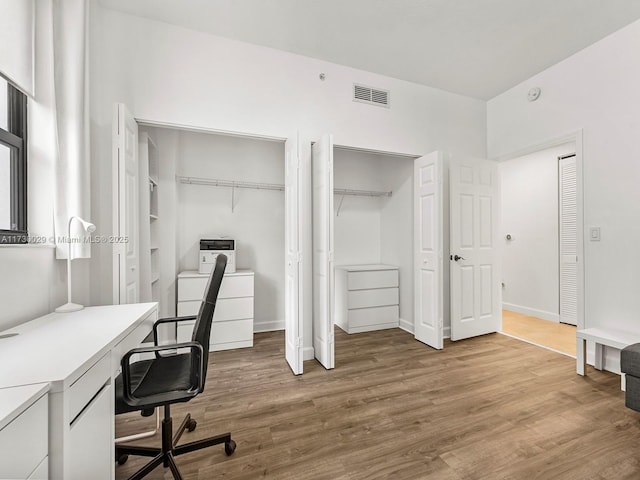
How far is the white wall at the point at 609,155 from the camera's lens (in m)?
2.38

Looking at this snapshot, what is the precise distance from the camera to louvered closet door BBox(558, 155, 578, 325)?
12.5 ft

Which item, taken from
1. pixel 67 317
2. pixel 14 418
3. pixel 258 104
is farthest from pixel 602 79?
pixel 67 317

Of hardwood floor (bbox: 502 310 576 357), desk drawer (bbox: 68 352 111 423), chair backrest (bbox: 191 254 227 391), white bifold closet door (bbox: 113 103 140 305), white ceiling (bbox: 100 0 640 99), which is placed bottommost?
hardwood floor (bbox: 502 310 576 357)

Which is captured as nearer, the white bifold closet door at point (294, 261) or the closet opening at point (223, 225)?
the white bifold closet door at point (294, 261)

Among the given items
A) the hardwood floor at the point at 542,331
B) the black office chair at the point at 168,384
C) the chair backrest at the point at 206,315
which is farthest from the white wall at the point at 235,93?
the hardwood floor at the point at 542,331

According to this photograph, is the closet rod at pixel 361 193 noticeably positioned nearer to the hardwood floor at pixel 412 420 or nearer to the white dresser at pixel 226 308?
the white dresser at pixel 226 308

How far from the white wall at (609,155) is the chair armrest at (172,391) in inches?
135

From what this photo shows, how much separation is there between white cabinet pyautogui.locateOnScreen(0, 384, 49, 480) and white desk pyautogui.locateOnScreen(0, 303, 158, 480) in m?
0.03

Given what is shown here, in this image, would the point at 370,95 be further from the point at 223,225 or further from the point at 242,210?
the point at 223,225

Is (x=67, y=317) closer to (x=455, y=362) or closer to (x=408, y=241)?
(x=455, y=362)

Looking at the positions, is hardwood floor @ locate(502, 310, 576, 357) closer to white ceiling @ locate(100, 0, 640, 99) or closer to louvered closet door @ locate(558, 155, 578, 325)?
louvered closet door @ locate(558, 155, 578, 325)

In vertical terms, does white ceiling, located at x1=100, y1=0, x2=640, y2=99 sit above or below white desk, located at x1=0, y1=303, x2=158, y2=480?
above

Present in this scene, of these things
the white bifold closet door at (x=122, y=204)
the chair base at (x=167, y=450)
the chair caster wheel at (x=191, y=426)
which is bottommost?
the chair caster wheel at (x=191, y=426)

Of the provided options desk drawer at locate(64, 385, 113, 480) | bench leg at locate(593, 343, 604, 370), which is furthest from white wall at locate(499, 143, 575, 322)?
desk drawer at locate(64, 385, 113, 480)
